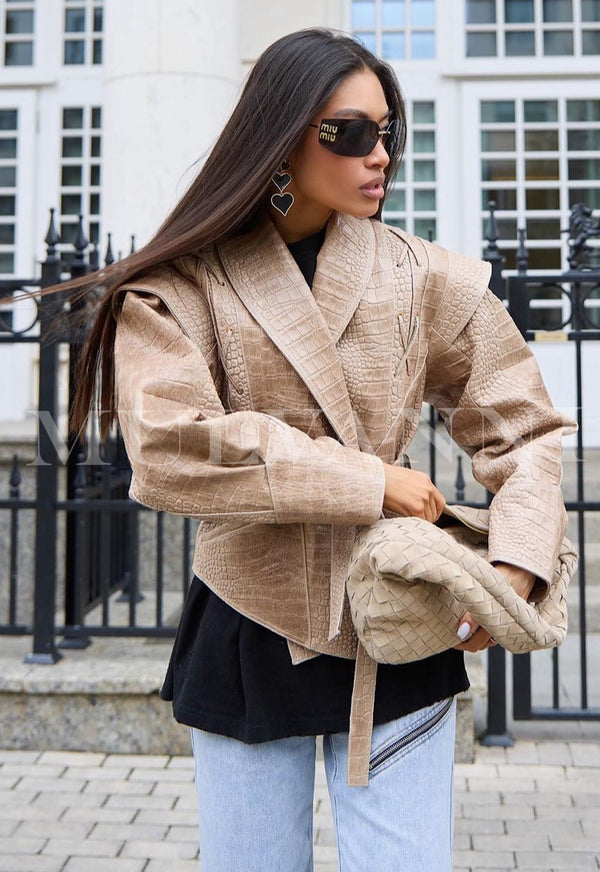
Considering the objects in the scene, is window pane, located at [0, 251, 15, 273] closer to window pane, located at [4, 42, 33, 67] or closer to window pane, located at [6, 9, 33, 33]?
window pane, located at [4, 42, 33, 67]

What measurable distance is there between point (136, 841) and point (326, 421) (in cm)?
245

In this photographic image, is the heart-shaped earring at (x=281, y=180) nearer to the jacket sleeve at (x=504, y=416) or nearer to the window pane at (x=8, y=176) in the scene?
the jacket sleeve at (x=504, y=416)

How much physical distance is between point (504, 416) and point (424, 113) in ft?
26.7

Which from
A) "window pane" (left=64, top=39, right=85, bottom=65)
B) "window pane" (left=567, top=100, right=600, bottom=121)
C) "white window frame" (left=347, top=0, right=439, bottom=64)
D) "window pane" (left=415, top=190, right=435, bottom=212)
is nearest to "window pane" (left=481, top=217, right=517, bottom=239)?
"window pane" (left=415, top=190, right=435, bottom=212)

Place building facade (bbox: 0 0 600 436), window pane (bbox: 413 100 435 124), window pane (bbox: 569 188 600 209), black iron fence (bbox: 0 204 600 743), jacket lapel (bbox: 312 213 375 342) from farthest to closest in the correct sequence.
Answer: window pane (bbox: 413 100 435 124)
window pane (bbox: 569 188 600 209)
building facade (bbox: 0 0 600 436)
black iron fence (bbox: 0 204 600 743)
jacket lapel (bbox: 312 213 375 342)

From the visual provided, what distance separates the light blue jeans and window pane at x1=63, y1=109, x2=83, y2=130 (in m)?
8.72

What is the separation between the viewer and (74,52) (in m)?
9.55

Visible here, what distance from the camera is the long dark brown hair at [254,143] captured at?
159 cm

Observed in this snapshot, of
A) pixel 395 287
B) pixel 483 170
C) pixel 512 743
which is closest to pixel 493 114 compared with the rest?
pixel 483 170

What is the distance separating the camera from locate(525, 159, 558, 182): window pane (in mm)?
9125

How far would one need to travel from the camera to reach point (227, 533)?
5.50ft

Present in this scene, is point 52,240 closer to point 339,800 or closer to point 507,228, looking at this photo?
point 339,800

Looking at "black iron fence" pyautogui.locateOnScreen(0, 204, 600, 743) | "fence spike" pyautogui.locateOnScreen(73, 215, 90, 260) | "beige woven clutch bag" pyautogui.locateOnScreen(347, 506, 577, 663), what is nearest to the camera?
"beige woven clutch bag" pyautogui.locateOnScreen(347, 506, 577, 663)

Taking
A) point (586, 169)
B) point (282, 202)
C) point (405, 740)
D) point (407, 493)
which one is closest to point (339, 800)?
point (405, 740)
